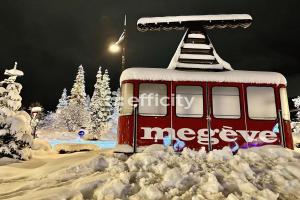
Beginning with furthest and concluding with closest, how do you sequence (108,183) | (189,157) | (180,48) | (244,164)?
(180,48), (189,157), (244,164), (108,183)

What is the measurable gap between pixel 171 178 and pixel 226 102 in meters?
4.98

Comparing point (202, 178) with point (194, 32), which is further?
point (194, 32)

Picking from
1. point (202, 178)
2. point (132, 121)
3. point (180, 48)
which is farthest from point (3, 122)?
point (202, 178)

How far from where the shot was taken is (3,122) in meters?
14.3

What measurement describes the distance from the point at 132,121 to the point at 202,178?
396cm

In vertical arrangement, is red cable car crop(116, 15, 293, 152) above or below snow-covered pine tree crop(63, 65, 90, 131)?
below

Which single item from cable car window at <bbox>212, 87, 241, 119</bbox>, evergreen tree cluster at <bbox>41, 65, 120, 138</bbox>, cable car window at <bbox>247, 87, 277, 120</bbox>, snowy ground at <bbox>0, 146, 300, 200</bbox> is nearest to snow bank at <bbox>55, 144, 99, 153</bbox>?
snowy ground at <bbox>0, 146, 300, 200</bbox>

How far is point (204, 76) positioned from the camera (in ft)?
35.1

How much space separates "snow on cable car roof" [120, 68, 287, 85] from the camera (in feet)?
34.4

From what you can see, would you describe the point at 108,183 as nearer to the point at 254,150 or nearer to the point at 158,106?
the point at 158,106

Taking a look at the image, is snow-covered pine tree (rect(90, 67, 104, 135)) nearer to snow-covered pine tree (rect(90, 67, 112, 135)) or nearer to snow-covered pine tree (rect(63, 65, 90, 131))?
snow-covered pine tree (rect(90, 67, 112, 135))

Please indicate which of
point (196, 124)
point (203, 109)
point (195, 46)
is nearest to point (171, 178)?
point (196, 124)

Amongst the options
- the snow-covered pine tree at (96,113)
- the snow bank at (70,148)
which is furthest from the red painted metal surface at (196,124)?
the snow-covered pine tree at (96,113)

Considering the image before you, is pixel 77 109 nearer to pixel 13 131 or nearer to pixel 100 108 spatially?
pixel 100 108
